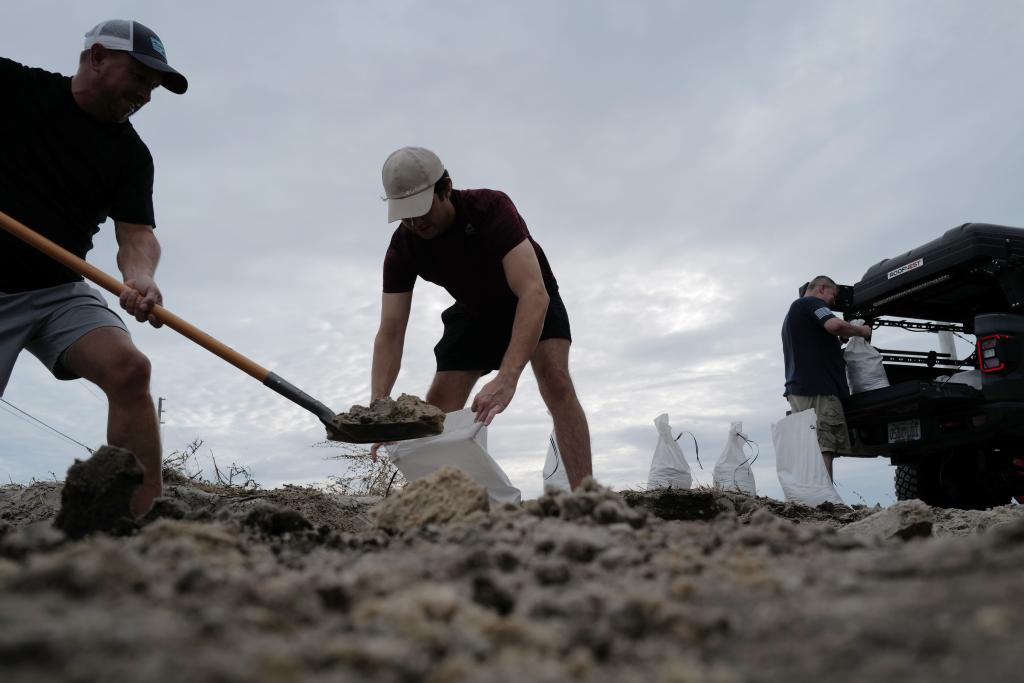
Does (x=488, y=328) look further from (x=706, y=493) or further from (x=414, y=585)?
(x=414, y=585)

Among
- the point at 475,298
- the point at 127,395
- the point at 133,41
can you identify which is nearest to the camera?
the point at 127,395

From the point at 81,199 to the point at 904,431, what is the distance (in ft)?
18.6

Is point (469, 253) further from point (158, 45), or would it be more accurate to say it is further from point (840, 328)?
point (840, 328)

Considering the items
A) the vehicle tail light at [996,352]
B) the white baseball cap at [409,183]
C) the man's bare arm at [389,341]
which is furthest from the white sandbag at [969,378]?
the white baseball cap at [409,183]

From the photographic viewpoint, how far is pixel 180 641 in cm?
99

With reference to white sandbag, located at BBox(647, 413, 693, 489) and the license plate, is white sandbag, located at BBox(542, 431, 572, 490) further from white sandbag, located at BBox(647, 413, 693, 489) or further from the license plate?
the license plate

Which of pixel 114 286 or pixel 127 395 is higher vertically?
pixel 114 286

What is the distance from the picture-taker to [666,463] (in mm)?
6000

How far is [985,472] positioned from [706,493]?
297 cm

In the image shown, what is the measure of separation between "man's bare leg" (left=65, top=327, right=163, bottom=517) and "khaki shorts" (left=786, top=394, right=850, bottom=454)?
193 inches

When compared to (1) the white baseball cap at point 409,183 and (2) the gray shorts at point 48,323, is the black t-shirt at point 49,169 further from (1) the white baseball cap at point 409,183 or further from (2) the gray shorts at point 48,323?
(1) the white baseball cap at point 409,183

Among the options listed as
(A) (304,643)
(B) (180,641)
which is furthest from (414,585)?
(B) (180,641)

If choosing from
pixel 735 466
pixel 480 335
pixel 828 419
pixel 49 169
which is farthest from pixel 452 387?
pixel 828 419

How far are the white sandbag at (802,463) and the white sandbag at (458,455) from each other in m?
3.00
